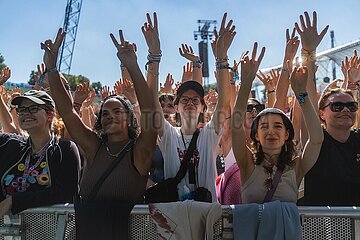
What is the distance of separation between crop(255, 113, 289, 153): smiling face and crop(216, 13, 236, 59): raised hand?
74 cm

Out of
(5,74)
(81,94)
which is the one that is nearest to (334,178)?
(81,94)

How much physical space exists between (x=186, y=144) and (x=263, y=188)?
0.74m

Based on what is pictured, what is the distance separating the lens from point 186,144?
2939mm

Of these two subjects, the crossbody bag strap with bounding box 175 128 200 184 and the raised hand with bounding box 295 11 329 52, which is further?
the raised hand with bounding box 295 11 329 52

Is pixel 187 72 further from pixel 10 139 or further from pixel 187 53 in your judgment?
pixel 10 139

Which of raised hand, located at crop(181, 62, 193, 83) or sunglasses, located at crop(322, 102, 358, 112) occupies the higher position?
raised hand, located at crop(181, 62, 193, 83)

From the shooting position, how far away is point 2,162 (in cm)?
267

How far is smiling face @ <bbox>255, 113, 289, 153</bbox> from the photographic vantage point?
261 centimetres

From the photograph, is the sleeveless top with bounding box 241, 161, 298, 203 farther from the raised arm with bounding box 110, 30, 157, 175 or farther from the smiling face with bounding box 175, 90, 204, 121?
the smiling face with bounding box 175, 90, 204, 121

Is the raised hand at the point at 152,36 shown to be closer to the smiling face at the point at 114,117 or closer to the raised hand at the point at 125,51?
the raised hand at the point at 125,51

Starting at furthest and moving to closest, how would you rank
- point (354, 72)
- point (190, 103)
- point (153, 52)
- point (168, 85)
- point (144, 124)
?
point (168, 85) → point (354, 72) → point (190, 103) → point (153, 52) → point (144, 124)

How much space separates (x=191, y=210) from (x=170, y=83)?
11.0 ft

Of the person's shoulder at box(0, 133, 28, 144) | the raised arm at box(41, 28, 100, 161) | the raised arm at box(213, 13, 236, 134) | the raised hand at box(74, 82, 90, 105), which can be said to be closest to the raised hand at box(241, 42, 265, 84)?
the raised arm at box(213, 13, 236, 134)

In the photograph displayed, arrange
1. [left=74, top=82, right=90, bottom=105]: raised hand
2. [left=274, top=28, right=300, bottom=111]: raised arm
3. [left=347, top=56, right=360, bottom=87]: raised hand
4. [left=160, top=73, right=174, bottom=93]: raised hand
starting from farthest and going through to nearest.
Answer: [left=160, top=73, right=174, bottom=93]: raised hand, [left=74, top=82, right=90, bottom=105]: raised hand, [left=347, top=56, right=360, bottom=87]: raised hand, [left=274, top=28, right=300, bottom=111]: raised arm
